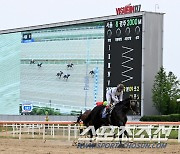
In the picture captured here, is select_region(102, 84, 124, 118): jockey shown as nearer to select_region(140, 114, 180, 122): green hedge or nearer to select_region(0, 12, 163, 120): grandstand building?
select_region(140, 114, 180, 122): green hedge

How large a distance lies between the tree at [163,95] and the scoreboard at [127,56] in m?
3.03

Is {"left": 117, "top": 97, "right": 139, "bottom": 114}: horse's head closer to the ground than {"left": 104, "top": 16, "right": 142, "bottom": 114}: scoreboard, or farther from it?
closer to the ground

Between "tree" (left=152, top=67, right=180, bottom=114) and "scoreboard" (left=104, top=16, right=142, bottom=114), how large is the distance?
9.93 feet

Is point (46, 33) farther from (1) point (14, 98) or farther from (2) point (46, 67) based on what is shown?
(1) point (14, 98)

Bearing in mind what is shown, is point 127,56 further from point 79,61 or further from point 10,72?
point 10,72

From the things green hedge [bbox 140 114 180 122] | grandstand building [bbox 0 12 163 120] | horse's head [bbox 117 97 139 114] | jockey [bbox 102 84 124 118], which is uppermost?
grandstand building [bbox 0 12 163 120]

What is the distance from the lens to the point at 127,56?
44.2 metres

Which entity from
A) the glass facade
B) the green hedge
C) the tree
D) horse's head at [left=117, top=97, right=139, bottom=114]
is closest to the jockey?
horse's head at [left=117, top=97, right=139, bottom=114]

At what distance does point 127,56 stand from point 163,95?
589 centimetres

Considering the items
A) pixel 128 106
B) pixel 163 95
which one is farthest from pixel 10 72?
pixel 128 106

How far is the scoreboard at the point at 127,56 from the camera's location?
145 ft

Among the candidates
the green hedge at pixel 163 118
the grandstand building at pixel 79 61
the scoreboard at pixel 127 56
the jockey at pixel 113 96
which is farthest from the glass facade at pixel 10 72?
the jockey at pixel 113 96

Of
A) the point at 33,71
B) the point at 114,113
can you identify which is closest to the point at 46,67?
the point at 33,71

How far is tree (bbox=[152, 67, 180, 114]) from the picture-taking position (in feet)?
156
